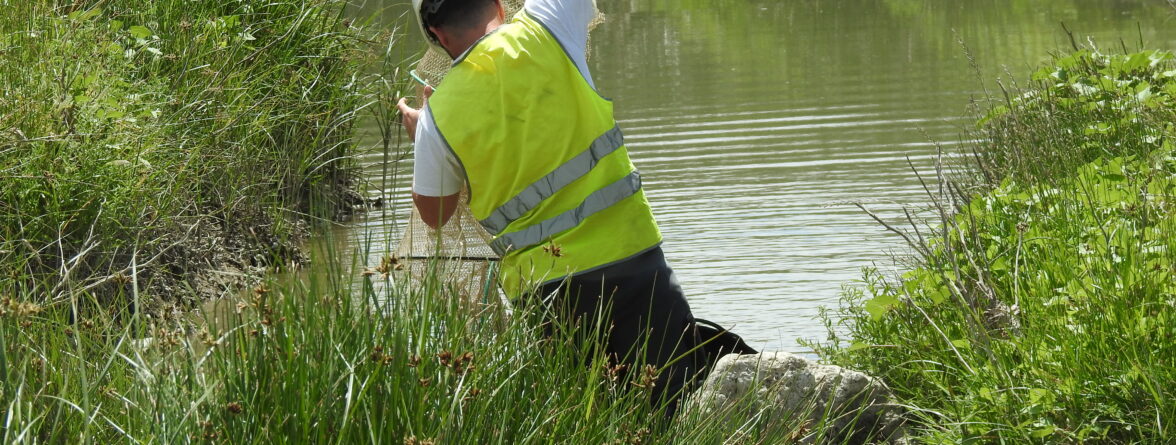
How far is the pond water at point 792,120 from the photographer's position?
834 centimetres

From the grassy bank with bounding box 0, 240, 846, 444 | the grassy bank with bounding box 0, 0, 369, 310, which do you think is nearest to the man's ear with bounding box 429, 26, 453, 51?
the grassy bank with bounding box 0, 0, 369, 310

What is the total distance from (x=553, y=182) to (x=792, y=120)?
9.43m

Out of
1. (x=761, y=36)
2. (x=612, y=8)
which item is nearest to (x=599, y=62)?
(x=761, y=36)

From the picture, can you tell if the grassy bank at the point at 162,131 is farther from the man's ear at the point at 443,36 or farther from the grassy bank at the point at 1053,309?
the grassy bank at the point at 1053,309

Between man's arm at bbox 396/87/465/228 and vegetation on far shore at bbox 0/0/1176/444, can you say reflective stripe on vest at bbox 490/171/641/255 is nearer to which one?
man's arm at bbox 396/87/465/228

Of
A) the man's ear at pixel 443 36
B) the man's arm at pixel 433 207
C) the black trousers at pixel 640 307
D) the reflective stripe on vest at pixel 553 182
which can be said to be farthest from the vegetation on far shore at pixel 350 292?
the man's ear at pixel 443 36

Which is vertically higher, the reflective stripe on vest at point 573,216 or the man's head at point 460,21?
the man's head at point 460,21

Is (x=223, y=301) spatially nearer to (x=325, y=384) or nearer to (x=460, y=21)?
(x=460, y=21)

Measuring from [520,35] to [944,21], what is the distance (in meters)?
17.6

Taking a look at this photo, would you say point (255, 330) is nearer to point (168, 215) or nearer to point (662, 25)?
point (168, 215)

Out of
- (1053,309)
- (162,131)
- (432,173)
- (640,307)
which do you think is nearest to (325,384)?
(432,173)

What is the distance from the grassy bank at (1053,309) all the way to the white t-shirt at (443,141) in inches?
48.1

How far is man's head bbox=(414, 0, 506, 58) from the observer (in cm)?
444

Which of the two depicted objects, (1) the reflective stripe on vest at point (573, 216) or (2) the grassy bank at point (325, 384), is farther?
(1) the reflective stripe on vest at point (573, 216)
